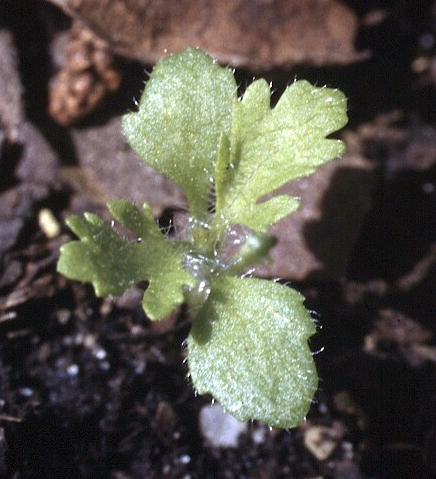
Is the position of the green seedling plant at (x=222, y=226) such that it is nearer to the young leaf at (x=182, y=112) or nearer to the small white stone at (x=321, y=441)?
the young leaf at (x=182, y=112)

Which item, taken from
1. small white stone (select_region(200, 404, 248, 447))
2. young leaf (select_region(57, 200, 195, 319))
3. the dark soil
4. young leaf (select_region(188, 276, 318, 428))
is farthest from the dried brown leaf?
small white stone (select_region(200, 404, 248, 447))

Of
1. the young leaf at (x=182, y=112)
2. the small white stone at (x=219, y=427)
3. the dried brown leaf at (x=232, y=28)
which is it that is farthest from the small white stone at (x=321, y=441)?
the dried brown leaf at (x=232, y=28)

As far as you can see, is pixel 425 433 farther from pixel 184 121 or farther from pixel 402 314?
pixel 184 121

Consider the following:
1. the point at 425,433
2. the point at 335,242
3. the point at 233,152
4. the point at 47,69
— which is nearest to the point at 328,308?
the point at 335,242

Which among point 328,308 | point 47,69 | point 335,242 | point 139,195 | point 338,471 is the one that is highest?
point 47,69

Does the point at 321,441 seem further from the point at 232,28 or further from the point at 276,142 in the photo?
the point at 232,28

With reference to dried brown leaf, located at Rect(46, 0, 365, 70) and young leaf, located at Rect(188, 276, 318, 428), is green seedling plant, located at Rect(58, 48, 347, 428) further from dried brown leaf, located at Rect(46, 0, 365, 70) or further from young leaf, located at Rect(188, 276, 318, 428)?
dried brown leaf, located at Rect(46, 0, 365, 70)
